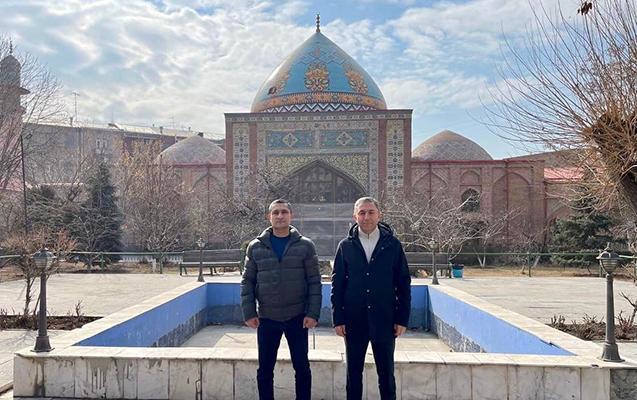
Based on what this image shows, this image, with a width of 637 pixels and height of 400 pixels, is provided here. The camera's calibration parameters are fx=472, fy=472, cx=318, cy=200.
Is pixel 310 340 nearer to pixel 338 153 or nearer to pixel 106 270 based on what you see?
pixel 106 270

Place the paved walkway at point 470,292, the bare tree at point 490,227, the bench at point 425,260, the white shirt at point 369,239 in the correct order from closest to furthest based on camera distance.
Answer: the white shirt at point 369,239 < the paved walkway at point 470,292 < the bench at point 425,260 < the bare tree at point 490,227

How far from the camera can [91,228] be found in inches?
719

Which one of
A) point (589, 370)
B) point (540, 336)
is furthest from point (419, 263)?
point (589, 370)

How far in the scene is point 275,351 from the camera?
3.28 metres

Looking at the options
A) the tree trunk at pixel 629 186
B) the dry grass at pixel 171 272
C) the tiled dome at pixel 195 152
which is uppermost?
the tiled dome at pixel 195 152

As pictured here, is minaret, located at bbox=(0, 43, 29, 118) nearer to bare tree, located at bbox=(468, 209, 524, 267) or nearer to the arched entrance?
the arched entrance

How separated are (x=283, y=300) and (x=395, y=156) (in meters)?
18.8

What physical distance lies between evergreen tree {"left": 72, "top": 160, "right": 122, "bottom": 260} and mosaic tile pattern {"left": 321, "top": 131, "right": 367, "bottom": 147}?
9245mm

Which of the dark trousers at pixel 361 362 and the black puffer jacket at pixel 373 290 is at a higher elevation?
the black puffer jacket at pixel 373 290

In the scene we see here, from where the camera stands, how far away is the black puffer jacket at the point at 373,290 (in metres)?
3.04

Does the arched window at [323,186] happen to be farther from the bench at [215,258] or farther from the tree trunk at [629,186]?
the tree trunk at [629,186]

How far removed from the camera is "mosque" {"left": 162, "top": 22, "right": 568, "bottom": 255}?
2144cm

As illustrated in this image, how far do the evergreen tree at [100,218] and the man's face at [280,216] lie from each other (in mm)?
16062

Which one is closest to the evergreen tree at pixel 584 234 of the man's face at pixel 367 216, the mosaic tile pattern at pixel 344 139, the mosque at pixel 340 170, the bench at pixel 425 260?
the mosque at pixel 340 170
